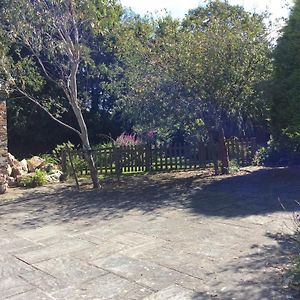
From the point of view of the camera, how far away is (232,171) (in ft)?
35.9

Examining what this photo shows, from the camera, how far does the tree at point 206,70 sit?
9555mm

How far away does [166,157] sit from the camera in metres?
11.9

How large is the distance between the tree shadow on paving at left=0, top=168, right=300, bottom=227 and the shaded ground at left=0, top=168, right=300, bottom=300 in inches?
0.8

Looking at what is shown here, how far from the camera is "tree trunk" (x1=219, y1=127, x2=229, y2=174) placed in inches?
427

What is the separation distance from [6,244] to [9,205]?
3.19 m

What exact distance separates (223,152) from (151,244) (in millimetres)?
6397

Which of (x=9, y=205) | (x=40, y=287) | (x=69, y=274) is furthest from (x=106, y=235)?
(x=9, y=205)

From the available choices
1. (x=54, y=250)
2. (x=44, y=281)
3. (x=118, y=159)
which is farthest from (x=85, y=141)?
(x=44, y=281)

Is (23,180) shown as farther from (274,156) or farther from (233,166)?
(274,156)

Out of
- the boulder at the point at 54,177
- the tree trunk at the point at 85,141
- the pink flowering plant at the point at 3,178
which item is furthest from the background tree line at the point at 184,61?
the boulder at the point at 54,177

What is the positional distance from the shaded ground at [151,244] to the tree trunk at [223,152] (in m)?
2.06

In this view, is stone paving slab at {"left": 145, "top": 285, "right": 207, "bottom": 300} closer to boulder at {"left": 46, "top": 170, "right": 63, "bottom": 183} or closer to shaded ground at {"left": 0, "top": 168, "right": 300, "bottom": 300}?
shaded ground at {"left": 0, "top": 168, "right": 300, "bottom": 300}

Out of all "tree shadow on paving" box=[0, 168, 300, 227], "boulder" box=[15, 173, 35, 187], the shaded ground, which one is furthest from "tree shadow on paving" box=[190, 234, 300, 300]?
"boulder" box=[15, 173, 35, 187]

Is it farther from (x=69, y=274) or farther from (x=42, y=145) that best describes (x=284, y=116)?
(x=42, y=145)
